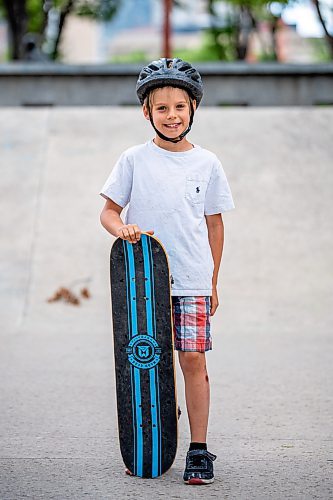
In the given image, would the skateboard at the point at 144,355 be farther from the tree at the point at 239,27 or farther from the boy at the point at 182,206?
the tree at the point at 239,27

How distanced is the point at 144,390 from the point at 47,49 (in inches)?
1223

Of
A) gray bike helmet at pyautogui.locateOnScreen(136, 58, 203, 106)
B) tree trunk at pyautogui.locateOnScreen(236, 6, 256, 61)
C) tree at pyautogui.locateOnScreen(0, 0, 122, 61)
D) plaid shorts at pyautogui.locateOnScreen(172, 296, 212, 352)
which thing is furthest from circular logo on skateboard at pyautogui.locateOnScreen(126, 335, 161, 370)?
tree trunk at pyautogui.locateOnScreen(236, 6, 256, 61)

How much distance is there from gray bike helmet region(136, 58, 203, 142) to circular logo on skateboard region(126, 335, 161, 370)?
0.80 meters

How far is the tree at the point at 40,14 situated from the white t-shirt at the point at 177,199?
64.4 feet

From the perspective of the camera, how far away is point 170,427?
402cm

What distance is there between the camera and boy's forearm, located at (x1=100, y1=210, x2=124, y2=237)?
406 cm

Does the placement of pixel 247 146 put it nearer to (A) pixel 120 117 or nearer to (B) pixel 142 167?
(A) pixel 120 117

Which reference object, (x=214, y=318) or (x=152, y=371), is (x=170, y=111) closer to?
(x=152, y=371)

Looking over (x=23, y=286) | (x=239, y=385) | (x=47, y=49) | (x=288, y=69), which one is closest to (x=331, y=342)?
(x=239, y=385)

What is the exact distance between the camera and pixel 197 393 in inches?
160

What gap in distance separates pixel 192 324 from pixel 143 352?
22 centimetres

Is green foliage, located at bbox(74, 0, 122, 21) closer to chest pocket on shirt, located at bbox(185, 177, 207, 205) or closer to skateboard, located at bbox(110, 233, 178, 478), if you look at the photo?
chest pocket on shirt, located at bbox(185, 177, 207, 205)

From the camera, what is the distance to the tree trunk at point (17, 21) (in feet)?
81.0

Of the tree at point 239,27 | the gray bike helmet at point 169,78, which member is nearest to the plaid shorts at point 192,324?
the gray bike helmet at point 169,78
